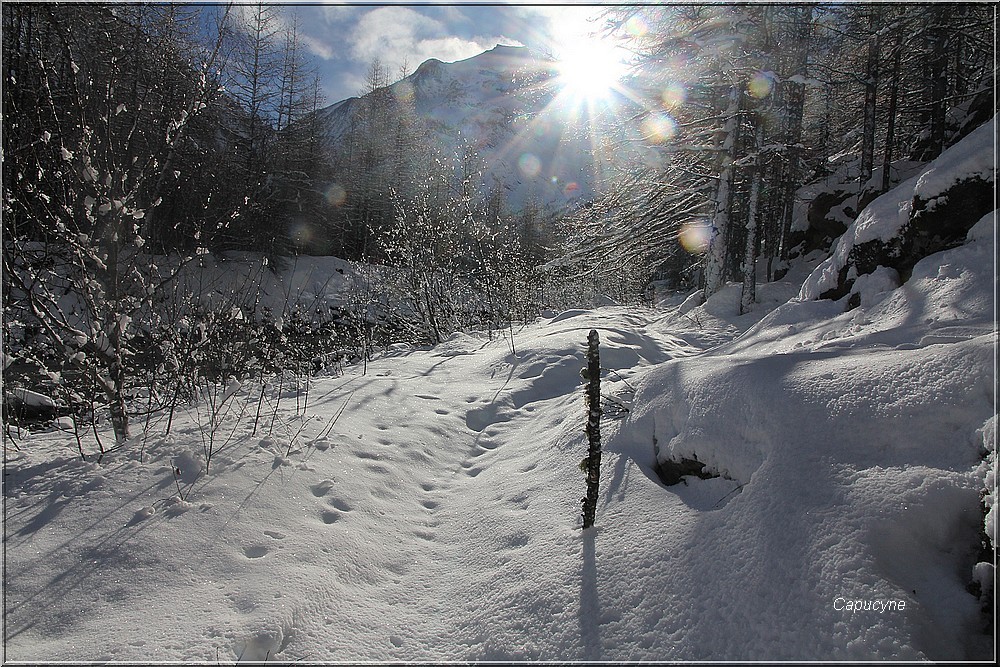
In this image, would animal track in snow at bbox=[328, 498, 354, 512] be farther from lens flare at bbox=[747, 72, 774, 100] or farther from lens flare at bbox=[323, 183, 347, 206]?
lens flare at bbox=[323, 183, 347, 206]

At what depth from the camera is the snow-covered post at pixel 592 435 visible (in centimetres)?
201

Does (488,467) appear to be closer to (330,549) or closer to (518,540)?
(518,540)

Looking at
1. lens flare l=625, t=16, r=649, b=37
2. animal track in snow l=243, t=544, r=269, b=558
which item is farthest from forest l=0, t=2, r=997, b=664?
lens flare l=625, t=16, r=649, b=37

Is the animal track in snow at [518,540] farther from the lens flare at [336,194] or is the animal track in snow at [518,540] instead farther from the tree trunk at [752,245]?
the lens flare at [336,194]

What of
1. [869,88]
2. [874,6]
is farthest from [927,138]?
[874,6]

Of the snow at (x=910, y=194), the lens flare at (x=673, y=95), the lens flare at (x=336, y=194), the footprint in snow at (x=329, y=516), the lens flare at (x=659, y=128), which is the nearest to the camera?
the footprint in snow at (x=329, y=516)

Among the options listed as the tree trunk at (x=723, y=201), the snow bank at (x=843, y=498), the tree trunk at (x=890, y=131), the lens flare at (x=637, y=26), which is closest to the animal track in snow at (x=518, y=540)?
the snow bank at (x=843, y=498)

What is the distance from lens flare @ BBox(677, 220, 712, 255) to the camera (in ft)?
37.3

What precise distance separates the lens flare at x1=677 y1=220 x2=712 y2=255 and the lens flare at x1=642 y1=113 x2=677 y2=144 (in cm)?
226

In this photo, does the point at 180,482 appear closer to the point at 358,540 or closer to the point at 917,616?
the point at 358,540

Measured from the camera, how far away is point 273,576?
1943mm

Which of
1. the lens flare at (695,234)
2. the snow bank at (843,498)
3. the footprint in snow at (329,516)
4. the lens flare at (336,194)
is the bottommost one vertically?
the footprint in snow at (329,516)

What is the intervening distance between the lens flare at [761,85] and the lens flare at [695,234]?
3.06m

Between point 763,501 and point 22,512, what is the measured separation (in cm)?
347
